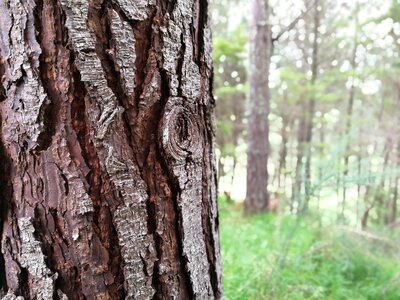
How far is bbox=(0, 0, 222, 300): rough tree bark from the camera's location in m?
0.83

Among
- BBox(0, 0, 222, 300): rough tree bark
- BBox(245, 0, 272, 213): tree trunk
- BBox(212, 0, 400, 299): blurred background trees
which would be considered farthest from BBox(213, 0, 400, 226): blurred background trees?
BBox(0, 0, 222, 300): rough tree bark

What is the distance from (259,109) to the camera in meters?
6.91

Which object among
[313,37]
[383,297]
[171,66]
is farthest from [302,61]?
[171,66]

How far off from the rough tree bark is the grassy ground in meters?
1.36

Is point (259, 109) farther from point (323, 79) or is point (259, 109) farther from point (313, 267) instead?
point (313, 267)

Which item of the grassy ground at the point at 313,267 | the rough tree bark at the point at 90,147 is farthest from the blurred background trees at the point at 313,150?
the rough tree bark at the point at 90,147

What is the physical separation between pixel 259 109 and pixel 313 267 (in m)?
4.16

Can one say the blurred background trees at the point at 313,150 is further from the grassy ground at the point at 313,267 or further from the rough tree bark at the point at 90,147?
the rough tree bark at the point at 90,147

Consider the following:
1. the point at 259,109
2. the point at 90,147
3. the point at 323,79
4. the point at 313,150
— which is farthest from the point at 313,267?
the point at 313,150

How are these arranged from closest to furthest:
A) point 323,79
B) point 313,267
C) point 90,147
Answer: point 90,147 → point 313,267 → point 323,79

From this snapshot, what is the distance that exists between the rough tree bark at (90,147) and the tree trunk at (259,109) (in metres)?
5.85

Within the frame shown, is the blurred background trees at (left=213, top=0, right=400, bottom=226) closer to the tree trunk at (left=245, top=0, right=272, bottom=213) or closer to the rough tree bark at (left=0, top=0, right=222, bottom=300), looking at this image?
the tree trunk at (left=245, top=0, right=272, bottom=213)

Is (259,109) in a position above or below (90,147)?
above

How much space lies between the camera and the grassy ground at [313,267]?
2301 mm
